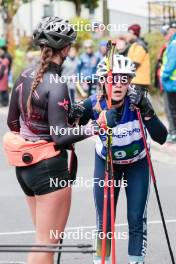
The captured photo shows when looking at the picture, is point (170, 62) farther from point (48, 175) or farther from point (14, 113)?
point (48, 175)

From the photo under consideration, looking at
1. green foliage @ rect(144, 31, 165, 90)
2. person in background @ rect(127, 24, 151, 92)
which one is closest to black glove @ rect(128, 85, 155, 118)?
person in background @ rect(127, 24, 151, 92)

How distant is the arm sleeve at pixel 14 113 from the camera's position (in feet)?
18.6

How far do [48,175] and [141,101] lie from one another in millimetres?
1056

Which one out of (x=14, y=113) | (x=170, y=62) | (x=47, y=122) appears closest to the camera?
(x=47, y=122)

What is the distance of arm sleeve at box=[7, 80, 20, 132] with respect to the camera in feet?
18.6

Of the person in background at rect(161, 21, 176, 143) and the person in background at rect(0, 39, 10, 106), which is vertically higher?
the person in background at rect(161, 21, 176, 143)

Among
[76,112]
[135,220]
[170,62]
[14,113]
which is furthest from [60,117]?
[170,62]

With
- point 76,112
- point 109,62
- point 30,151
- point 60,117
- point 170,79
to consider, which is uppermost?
point 109,62

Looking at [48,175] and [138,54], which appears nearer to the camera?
[48,175]

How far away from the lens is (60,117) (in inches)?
213

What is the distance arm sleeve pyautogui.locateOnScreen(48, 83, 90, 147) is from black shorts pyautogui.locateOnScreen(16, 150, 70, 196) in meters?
0.16

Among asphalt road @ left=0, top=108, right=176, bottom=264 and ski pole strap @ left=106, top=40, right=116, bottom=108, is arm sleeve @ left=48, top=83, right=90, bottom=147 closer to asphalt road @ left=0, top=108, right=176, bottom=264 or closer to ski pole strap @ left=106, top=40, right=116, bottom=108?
ski pole strap @ left=106, top=40, right=116, bottom=108

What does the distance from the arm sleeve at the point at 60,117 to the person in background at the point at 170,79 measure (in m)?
8.47

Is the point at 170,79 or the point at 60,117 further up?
the point at 60,117
